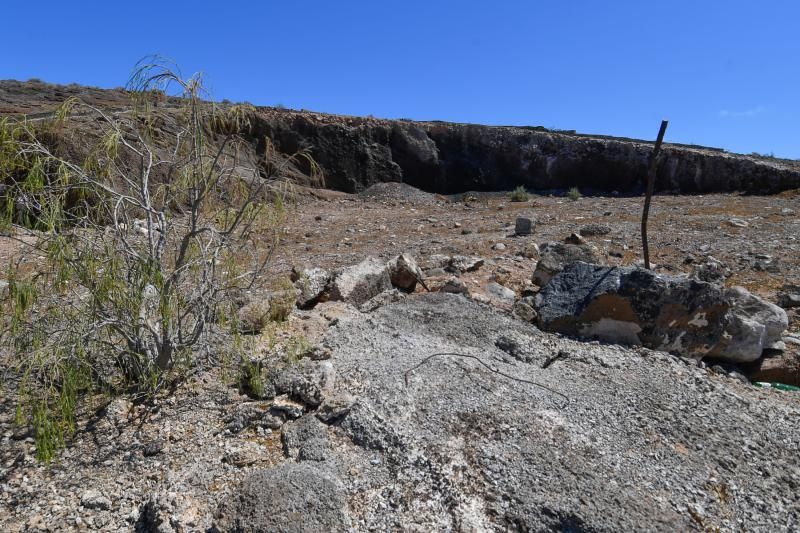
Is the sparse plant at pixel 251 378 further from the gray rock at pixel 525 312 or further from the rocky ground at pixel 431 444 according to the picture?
the gray rock at pixel 525 312

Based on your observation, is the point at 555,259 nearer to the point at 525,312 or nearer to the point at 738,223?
the point at 525,312

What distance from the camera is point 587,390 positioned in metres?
3.29

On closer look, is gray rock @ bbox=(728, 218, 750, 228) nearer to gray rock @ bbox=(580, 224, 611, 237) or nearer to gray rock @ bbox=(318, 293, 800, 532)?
gray rock @ bbox=(580, 224, 611, 237)

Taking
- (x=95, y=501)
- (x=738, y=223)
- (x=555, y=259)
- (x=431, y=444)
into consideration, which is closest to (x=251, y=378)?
(x=95, y=501)

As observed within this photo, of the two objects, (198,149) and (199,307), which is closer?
(198,149)

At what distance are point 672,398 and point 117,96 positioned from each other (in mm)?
20207

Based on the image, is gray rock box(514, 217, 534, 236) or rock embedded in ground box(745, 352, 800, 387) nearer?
rock embedded in ground box(745, 352, 800, 387)

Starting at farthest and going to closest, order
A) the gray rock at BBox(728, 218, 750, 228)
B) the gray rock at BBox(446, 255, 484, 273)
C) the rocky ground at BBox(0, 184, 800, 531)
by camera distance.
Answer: the gray rock at BBox(728, 218, 750, 228) < the gray rock at BBox(446, 255, 484, 273) < the rocky ground at BBox(0, 184, 800, 531)

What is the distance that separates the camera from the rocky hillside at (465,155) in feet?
51.9

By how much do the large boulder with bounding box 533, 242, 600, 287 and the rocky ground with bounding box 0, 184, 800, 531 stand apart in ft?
4.70

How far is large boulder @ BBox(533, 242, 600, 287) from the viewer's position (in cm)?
562

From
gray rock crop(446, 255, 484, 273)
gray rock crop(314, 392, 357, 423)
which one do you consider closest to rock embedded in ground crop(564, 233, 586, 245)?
gray rock crop(446, 255, 484, 273)

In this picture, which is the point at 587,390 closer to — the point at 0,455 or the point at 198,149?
the point at 198,149

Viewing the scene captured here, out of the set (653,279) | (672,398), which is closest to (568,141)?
(653,279)
